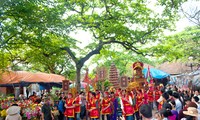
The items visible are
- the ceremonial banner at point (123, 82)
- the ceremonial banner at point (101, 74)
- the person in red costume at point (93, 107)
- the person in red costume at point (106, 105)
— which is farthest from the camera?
the ceremonial banner at point (101, 74)

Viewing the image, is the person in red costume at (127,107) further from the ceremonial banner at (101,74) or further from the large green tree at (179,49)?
the large green tree at (179,49)

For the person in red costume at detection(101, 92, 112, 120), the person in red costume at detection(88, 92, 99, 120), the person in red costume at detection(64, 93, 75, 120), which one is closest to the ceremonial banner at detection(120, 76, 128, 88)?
the person in red costume at detection(101, 92, 112, 120)

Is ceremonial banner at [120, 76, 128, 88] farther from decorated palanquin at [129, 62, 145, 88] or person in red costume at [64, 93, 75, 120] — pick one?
decorated palanquin at [129, 62, 145, 88]

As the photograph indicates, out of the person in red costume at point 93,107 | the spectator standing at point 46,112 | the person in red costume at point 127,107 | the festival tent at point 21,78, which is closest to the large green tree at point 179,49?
the person in red costume at point 93,107

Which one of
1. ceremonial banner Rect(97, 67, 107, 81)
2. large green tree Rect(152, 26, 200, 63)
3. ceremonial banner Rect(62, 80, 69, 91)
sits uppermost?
large green tree Rect(152, 26, 200, 63)

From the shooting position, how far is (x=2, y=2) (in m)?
8.23

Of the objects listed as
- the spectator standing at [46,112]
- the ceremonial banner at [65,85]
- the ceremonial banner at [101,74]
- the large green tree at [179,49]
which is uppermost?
the large green tree at [179,49]

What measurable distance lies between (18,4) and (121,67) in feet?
74.6

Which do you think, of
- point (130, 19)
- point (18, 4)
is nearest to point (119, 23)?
point (130, 19)

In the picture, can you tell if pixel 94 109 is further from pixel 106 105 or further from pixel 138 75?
pixel 138 75

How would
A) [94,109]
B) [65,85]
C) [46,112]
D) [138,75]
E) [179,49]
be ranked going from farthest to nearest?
1. [179,49]
2. [138,75]
3. [65,85]
4. [94,109]
5. [46,112]

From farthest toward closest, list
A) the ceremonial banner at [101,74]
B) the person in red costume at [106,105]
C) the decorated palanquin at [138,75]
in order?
the decorated palanquin at [138,75] → the ceremonial banner at [101,74] → the person in red costume at [106,105]

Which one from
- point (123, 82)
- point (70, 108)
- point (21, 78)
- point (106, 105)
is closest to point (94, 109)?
point (106, 105)

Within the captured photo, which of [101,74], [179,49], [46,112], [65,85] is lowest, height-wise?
[46,112]
